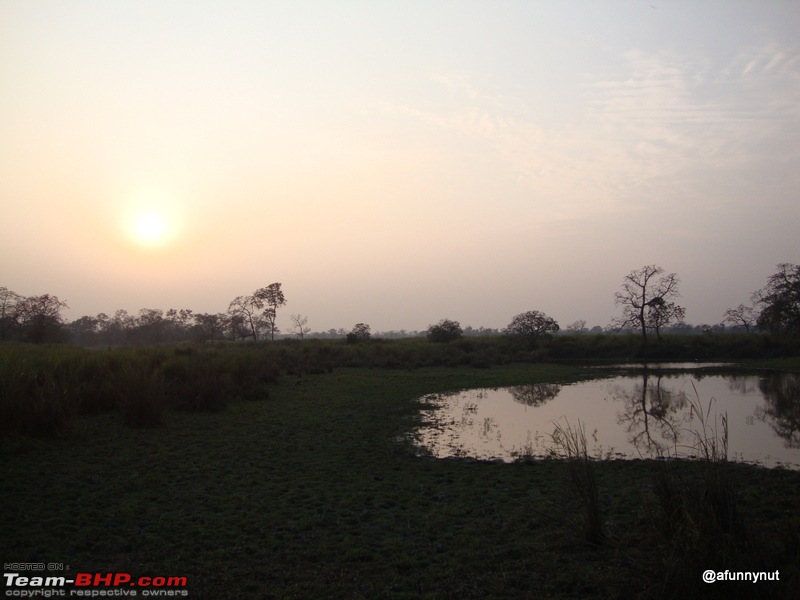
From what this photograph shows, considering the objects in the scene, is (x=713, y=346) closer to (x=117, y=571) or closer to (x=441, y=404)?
(x=441, y=404)

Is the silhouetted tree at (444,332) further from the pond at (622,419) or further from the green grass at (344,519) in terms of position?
the green grass at (344,519)

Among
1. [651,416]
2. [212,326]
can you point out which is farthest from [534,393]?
[212,326]

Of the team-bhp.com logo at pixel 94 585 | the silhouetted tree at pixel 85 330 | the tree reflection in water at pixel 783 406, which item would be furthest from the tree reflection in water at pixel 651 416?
the silhouetted tree at pixel 85 330

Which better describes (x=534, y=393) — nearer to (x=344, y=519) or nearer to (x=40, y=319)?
(x=344, y=519)

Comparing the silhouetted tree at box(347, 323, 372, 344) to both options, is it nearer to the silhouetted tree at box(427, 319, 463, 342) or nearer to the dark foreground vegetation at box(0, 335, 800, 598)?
the silhouetted tree at box(427, 319, 463, 342)

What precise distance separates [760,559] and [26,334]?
142 ft

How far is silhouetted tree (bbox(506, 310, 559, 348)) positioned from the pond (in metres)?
22.1

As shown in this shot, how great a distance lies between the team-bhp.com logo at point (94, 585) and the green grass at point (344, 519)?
0.57 feet

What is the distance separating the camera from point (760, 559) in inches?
164

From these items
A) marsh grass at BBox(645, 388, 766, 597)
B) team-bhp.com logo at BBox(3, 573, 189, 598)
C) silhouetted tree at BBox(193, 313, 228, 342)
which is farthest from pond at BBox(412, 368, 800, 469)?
silhouetted tree at BBox(193, 313, 228, 342)

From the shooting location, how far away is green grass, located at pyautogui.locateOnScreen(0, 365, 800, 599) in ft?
16.9

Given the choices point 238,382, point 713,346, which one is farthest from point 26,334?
point 713,346

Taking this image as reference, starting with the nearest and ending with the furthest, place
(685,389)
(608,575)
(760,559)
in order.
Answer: (760,559) < (608,575) < (685,389)

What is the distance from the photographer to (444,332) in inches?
2265
